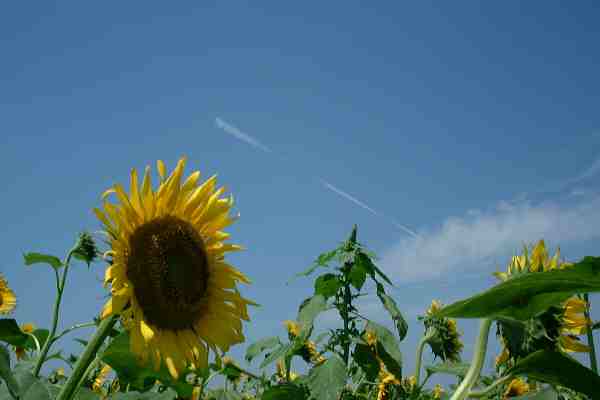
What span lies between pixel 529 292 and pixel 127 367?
1.48m

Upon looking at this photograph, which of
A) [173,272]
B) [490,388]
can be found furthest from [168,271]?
[490,388]

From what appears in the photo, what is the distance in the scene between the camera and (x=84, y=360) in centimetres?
154

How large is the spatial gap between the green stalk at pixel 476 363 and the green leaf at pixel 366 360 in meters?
1.35

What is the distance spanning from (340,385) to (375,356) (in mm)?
466

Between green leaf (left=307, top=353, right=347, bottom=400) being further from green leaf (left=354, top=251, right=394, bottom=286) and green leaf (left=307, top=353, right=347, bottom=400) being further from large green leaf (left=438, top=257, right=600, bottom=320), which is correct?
large green leaf (left=438, top=257, right=600, bottom=320)

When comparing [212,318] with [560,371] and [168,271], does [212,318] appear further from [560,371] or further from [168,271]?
[560,371]

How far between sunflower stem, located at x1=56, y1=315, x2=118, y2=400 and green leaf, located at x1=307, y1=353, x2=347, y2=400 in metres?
1.20

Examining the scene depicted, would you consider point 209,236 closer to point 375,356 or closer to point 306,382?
point 306,382

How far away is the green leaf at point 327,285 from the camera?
3250mm

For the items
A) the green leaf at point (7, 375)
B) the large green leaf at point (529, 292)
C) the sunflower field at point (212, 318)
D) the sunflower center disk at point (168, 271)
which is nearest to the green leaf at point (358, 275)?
the sunflower field at point (212, 318)

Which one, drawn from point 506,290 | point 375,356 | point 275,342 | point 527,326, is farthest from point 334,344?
point 506,290

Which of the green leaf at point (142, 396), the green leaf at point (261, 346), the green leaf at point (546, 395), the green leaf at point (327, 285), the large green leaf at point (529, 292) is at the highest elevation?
the green leaf at point (327, 285)

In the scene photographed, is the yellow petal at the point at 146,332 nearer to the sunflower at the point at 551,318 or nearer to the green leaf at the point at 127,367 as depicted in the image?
the green leaf at the point at 127,367

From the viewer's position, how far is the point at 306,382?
9.37 feet
